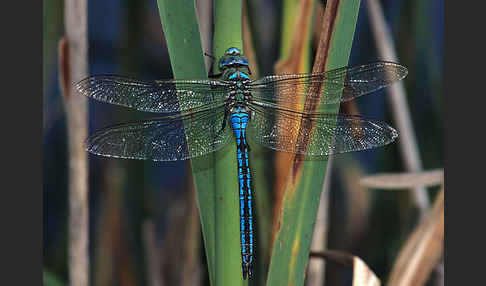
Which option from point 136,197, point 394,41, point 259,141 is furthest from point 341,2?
point 136,197

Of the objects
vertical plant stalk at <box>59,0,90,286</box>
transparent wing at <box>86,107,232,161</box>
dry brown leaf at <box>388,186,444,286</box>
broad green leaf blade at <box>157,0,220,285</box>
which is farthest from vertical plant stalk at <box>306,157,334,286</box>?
vertical plant stalk at <box>59,0,90,286</box>

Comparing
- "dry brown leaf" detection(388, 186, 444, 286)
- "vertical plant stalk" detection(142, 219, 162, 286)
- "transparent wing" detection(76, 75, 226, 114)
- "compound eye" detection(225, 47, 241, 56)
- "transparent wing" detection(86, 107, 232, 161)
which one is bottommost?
"vertical plant stalk" detection(142, 219, 162, 286)

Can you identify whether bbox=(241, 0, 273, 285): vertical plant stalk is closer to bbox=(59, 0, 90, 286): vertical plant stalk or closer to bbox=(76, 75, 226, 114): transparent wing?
bbox=(76, 75, 226, 114): transparent wing

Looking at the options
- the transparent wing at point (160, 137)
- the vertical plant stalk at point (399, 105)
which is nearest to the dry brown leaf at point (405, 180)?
the vertical plant stalk at point (399, 105)

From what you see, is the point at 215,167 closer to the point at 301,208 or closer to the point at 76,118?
the point at 301,208

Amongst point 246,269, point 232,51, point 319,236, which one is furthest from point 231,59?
point 319,236

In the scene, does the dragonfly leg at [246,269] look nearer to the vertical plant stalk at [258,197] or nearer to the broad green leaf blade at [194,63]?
the broad green leaf blade at [194,63]
